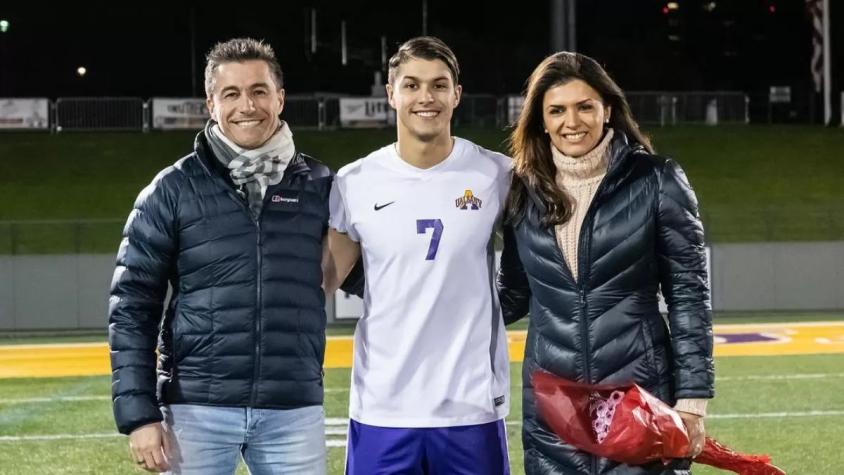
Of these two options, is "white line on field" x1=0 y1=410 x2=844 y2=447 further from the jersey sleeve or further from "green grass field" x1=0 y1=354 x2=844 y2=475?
the jersey sleeve

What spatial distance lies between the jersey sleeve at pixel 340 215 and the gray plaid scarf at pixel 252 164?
20cm

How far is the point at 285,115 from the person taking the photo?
3181cm

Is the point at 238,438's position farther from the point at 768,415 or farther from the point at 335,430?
the point at 768,415

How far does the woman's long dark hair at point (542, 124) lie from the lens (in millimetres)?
4133

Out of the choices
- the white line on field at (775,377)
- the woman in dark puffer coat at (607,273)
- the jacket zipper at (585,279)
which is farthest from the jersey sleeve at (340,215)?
the white line on field at (775,377)

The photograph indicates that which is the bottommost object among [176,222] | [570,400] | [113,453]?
[113,453]

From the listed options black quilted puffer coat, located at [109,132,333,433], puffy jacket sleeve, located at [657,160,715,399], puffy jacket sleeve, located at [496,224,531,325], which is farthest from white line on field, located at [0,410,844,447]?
puffy jacket sleeve, located at [657,160,715,399]

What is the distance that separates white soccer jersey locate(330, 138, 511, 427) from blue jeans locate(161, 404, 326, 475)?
209 millimetres

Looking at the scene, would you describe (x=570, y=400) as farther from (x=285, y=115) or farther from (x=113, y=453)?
(x=285, y=115)

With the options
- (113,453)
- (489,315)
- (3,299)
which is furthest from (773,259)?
(489,315)

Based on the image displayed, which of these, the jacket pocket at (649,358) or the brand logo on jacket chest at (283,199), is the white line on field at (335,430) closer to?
the brand logo on jacket chest at (283,199)

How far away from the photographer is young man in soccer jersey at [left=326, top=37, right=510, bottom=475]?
416 centimetres

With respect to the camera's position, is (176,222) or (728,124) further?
(728,124)

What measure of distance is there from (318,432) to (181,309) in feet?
1.91
